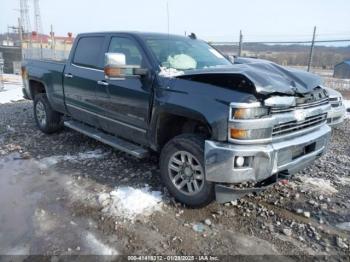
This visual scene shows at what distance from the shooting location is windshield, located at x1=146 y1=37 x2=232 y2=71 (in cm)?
401

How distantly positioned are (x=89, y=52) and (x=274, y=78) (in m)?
2.96

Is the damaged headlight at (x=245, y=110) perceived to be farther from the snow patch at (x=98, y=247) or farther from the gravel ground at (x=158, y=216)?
the snow patch at (x=98, y=247)

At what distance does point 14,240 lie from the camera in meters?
2.96

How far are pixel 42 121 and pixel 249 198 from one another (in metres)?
4.45

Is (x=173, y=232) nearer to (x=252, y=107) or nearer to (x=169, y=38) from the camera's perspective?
(x=252, y=107)

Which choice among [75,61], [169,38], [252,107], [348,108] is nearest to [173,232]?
[252,107]

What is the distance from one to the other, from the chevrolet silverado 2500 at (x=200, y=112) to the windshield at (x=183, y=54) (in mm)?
17

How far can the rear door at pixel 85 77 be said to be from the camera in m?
4.69

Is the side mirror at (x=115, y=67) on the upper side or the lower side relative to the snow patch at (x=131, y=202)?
upper

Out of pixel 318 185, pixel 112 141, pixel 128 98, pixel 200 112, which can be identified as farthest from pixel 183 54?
pixel 318 185

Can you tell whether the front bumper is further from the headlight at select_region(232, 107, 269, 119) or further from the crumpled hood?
the headlight at select_region(232, 107, 269, 119)

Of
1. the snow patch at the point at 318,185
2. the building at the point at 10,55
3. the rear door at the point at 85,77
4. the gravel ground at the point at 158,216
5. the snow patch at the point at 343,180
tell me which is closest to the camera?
the gravel ground at the point at 158,216

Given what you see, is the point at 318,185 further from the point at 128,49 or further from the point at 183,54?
the point at 128,49

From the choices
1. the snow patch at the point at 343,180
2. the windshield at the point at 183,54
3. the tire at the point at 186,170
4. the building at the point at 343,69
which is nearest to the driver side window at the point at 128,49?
the windshield at the point at 183,54
